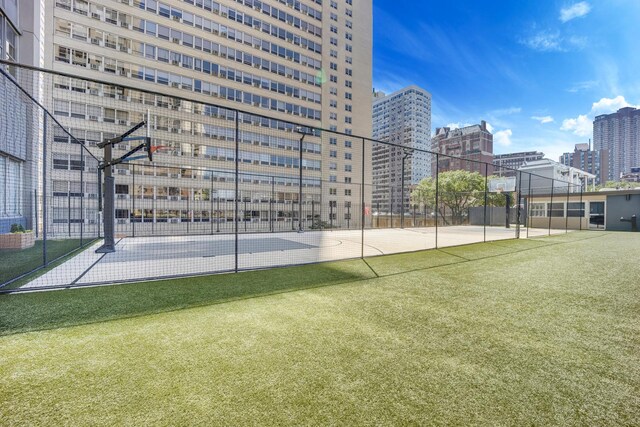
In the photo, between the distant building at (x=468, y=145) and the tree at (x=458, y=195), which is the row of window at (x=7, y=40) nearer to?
the tree at (x=458, y=195)

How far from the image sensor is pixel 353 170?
44.2m

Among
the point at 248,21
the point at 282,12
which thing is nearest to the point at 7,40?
the point at 248,21

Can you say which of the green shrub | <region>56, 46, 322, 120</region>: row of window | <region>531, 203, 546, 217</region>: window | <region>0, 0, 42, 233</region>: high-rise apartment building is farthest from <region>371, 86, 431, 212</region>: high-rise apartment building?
the green shrub

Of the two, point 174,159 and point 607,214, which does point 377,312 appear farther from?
point 174,159

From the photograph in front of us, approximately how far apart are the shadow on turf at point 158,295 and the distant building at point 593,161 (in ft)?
458

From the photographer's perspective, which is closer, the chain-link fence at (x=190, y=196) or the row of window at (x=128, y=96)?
the chain-link fence at (x=190, y=196)

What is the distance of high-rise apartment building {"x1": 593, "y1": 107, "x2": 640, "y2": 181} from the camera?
106m

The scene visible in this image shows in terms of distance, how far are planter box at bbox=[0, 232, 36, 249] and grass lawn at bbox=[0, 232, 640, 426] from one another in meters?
6.00

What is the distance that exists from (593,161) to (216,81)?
150 metres

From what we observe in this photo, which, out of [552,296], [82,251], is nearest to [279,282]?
[552,296]

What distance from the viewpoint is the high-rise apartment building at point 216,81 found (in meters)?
22.9

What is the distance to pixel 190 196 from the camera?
19.2 m

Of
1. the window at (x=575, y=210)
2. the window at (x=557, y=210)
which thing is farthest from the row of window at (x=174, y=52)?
the window at (x=575, y=210)

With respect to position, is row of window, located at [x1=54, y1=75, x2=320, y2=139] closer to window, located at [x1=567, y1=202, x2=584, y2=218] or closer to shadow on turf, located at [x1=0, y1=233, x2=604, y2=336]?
shadow on turf, located at [x1=0, y1=233, x2=604, y2=336]
